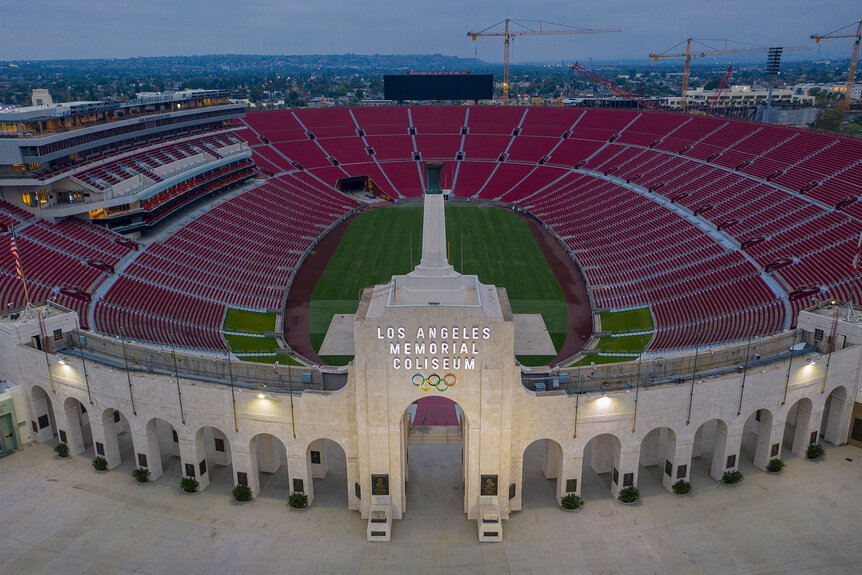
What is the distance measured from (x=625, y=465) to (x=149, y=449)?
2504 centimetres

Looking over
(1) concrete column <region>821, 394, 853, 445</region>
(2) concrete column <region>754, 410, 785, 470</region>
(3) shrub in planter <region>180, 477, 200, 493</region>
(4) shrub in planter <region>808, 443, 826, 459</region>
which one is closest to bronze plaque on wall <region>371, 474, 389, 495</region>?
(3) shrub in planter <region>180, 477, 200, 493</region>

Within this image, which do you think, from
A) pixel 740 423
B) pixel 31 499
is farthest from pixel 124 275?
pixel 740 423

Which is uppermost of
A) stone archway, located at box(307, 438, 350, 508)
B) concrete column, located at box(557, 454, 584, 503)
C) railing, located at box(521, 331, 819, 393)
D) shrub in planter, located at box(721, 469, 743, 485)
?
railing, located at box(521, 331, 819, 393)

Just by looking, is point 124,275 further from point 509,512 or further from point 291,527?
point 509,512

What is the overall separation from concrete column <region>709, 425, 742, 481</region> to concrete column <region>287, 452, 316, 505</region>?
21.5 metres

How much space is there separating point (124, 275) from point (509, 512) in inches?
1663

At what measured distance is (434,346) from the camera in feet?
99.3

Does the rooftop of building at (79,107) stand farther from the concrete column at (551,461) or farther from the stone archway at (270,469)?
the concrete column at (551,461)

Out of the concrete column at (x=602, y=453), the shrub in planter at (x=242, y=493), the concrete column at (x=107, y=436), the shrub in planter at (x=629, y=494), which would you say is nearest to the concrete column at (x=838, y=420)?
the concrete column at (x=602, y=453)

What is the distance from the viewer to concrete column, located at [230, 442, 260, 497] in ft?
109

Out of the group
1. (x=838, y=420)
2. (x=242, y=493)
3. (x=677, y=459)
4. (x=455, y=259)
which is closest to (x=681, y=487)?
(x=677, y=459)

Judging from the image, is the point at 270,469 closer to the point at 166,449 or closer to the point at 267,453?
the point at 267,453

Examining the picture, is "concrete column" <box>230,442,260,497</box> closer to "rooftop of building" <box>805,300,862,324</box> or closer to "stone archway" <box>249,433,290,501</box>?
"stone archway" <box>249,433,290,501</box>

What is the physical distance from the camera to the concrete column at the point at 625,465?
32.9 meters
